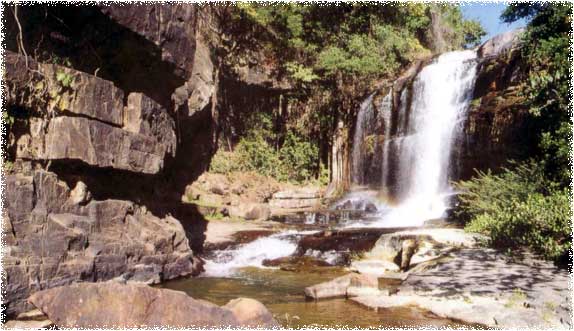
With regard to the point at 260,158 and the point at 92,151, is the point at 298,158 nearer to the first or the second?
the point at 260,158

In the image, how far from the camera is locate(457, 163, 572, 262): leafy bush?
860 centimetres

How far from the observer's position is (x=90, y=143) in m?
8.26

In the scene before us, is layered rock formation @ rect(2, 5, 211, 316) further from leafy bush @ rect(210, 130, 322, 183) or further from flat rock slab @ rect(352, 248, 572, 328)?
leafy bush @ rect(210, 130, 322, 183)

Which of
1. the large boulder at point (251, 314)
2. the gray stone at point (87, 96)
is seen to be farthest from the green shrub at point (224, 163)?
the large boulder at point (251, 314)

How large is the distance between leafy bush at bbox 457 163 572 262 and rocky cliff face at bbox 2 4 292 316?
652 centimetres

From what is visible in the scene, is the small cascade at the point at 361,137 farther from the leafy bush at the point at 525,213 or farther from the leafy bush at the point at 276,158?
the leafy bush at the point at 525,213

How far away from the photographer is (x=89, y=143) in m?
8.24

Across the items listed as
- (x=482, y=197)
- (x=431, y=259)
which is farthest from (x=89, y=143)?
(x=482, y=197)

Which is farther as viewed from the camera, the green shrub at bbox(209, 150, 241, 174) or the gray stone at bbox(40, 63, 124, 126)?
the green shrub at bbox(209, 150, 241, 174)

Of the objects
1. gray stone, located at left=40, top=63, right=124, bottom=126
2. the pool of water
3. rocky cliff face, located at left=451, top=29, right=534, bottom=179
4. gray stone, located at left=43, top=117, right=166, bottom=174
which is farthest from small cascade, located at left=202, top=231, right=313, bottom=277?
rocky cliff face, located at left=451, top=29, right=534, bottom=179

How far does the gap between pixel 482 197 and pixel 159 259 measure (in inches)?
315

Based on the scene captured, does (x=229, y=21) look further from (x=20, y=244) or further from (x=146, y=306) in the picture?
(x=146, y=306)

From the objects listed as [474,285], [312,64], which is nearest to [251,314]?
[474,285]

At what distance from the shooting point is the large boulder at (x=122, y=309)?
4.69 meters
